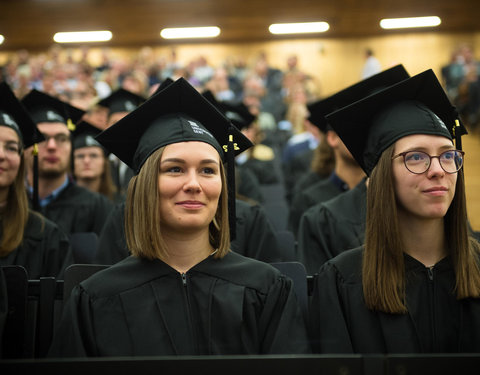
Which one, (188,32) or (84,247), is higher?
(188,32)

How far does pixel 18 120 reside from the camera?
362cm

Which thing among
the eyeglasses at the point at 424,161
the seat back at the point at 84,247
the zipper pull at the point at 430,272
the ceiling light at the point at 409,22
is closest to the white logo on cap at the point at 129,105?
the seat back at the point at 84,247

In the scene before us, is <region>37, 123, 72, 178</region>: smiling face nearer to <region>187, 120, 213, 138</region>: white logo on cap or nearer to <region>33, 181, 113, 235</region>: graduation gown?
<region>33, 181, 113, 235</region>: graduation gown

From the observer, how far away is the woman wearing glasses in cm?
227

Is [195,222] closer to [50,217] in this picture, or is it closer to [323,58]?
[50,217]

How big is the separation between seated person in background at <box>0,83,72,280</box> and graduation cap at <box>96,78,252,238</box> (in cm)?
104

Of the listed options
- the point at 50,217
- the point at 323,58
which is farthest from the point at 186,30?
the point at 50,217

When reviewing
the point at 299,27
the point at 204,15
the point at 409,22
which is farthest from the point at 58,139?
the point at 409,22

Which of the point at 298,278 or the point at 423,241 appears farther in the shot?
the point at 298,278

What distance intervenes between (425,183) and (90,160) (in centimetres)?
369

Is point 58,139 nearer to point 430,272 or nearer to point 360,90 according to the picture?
point 360,90

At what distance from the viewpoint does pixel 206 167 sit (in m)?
2.40

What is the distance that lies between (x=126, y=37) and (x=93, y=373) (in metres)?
18.4

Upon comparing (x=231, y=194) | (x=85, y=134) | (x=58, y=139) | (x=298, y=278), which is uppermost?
(x=85, y=134)
